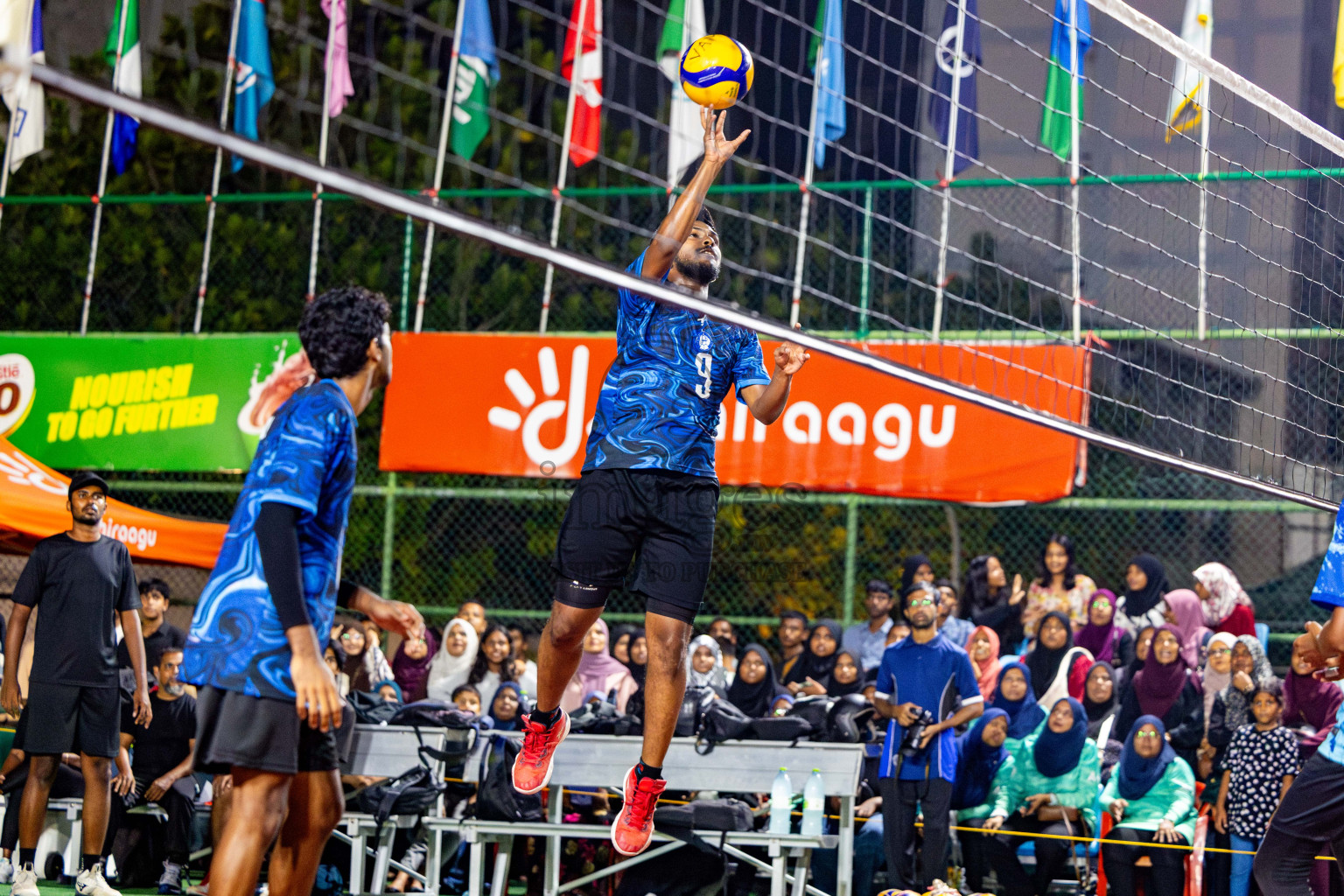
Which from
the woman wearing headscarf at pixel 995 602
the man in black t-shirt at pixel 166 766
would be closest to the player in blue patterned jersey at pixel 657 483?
the man in black t-shirt at pixel 166 766

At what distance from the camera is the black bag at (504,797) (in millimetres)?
8609

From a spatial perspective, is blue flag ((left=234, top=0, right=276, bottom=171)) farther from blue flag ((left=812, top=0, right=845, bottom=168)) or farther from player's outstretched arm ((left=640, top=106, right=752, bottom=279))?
player's outstretched arm ((left=640, top=106, right=752, bottom=279))

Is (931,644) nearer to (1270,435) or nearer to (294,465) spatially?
(1270,435)

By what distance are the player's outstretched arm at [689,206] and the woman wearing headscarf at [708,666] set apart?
531 centimetres

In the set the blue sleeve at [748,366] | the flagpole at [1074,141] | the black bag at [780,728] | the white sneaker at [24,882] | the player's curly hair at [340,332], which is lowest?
the white sneaker at [24,882]

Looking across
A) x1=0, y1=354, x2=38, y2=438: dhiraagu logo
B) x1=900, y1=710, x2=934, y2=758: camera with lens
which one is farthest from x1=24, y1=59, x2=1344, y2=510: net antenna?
x1=0, y1=354, x2=38, y2=438: dhiraagu logo

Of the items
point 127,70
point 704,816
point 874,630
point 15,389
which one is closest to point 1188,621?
point 874,630

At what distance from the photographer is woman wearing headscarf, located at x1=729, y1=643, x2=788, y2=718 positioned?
32.9 feet

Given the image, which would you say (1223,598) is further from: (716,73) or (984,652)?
(716,73)

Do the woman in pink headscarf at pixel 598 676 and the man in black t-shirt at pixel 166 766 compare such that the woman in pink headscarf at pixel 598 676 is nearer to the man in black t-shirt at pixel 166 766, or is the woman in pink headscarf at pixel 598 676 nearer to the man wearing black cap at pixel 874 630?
the man wearing black cap at pixel 874 630

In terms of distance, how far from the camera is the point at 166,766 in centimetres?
980

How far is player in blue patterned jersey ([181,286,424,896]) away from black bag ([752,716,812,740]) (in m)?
4.68

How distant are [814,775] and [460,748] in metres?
2.07

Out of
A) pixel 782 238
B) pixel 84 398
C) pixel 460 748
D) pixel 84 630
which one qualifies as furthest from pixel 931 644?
pixel 84 398
